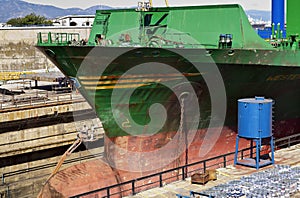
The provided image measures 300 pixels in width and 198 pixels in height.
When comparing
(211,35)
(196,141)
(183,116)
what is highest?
(211,35)

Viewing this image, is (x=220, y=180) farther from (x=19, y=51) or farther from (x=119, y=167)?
(x=19, y=51)

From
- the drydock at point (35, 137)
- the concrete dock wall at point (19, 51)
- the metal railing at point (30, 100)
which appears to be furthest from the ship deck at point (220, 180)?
the concrete dock wall at point (19, 51)

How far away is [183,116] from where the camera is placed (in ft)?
48.4

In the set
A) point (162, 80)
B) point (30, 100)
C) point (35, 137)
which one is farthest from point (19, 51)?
point (162, 80)

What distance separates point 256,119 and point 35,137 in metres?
11.4

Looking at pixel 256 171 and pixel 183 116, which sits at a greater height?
pixel 183 116

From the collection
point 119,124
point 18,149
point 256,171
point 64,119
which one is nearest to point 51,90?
point 64,119

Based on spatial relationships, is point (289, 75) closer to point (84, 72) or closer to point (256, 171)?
point (256, 171)

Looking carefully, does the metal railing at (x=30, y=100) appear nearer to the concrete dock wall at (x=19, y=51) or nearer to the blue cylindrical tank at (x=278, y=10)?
the concrete dock wall at (x=19, y=51)

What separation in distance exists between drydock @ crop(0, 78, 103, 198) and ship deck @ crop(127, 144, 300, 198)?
775cm

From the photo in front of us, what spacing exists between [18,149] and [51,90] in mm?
8221

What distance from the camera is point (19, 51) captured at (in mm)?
35156

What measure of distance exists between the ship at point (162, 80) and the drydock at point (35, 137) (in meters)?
5.81

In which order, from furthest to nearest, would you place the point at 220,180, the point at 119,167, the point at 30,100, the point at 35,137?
1. the point at 30,100
2. the point at 35,137
3. the point at 119,167
4. the point at 220,180
